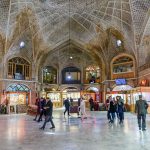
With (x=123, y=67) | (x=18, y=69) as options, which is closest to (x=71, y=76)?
(x=123, y=67)

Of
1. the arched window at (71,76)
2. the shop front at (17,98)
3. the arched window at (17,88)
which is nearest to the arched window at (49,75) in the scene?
the arched window at (71,76)

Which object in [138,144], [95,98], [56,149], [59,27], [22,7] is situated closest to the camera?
[56,149]

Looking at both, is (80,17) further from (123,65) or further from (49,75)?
(49,75)

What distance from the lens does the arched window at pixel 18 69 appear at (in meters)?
28.6

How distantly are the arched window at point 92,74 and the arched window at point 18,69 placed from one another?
35.9ft

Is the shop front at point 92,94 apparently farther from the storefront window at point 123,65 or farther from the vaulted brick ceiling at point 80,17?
the vaulted brick ceiling at point 80,17

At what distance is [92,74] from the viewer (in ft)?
125

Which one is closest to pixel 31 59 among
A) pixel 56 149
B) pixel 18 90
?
pixel 18 90

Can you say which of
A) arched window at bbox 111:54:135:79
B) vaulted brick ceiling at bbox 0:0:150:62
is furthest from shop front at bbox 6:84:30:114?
arched window at bbox 111:54:135:79

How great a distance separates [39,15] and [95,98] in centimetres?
1416

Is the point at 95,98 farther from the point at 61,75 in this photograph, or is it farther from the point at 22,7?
the point at 22,7

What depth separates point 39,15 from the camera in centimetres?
2564

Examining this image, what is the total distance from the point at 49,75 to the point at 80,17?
13.2 m

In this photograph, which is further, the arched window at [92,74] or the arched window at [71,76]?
the arched window at [71,76]
